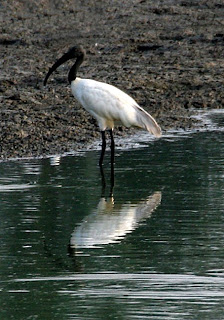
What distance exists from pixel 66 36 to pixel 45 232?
12.2 meters

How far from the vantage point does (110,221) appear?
9.02 metres

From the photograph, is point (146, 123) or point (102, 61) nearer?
point (146, 123)

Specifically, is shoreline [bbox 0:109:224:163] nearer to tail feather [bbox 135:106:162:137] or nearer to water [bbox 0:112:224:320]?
water [bbox 0:112:224:320]

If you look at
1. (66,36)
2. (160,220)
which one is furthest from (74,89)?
(66,36)

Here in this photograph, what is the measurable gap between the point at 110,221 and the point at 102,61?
989cm

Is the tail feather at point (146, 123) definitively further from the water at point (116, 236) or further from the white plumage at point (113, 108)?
the water at point (116, 236)

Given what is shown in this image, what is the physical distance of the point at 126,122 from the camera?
1208 cm

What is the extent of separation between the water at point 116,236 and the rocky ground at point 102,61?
1186 millimetres

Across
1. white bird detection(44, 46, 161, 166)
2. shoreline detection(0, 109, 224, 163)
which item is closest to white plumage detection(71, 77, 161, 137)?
white bird detection(44, 46, 161, 166)

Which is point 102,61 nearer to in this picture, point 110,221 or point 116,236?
point 110,221

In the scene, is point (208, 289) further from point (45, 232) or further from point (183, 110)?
point (183, 110)

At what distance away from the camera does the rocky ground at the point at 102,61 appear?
45.3 feet

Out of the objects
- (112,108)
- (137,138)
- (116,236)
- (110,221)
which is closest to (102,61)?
(137,138)

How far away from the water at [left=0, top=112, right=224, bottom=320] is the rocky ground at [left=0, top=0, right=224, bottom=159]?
1.19 m
